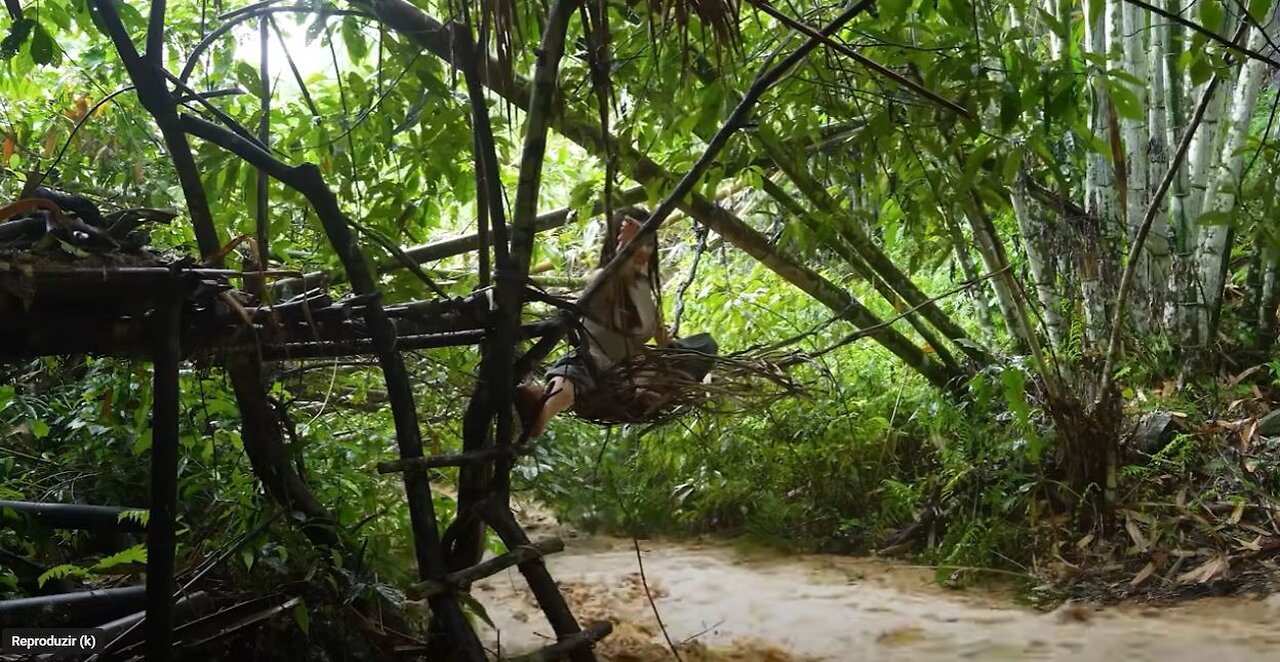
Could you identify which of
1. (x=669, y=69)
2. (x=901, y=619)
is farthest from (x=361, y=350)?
(x=901, y=619)

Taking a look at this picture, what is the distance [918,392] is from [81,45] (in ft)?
14.1

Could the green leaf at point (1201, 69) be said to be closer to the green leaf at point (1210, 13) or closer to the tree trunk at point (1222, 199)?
the green leaf at point (1210, 13)

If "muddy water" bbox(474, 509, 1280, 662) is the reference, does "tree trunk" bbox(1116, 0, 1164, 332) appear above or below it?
above

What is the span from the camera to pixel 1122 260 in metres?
4.50

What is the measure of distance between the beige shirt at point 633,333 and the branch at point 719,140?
1.35 feet

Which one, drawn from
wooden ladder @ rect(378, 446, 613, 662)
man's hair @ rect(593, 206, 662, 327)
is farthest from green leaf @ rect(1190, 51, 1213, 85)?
wooden ladder @ rect(378, 446, 613, 662)

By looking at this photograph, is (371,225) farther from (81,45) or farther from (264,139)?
(81,45)

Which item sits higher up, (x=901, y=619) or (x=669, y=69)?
(x=669, y=69)

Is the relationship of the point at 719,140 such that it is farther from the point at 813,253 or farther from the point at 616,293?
the point at 813,253

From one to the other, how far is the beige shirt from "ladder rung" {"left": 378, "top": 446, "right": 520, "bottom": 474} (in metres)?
0.47

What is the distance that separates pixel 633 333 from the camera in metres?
2.55

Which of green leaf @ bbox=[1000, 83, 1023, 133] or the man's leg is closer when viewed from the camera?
green leaf @ bbox=[1000, 83, 1023, 133]

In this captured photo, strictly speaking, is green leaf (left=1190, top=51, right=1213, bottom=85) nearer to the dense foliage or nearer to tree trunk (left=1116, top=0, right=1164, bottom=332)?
the dense foliage

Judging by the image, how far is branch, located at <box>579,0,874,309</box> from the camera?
76.2 inches
